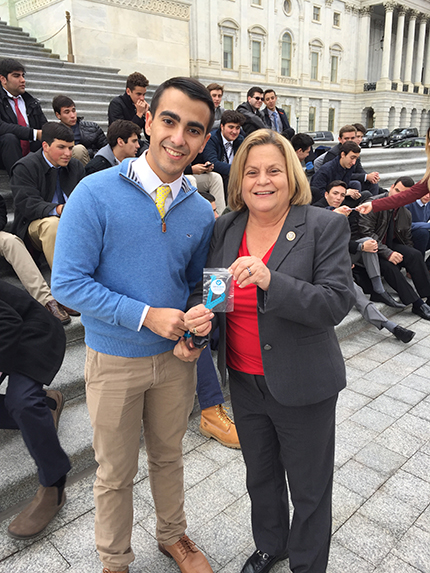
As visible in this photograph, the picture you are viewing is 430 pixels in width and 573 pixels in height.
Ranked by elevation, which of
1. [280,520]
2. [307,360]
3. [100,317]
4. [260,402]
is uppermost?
[100,317]

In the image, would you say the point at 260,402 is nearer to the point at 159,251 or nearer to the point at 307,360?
the point at 307,360

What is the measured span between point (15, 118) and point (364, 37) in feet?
158

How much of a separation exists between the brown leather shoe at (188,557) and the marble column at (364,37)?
50.9 metres

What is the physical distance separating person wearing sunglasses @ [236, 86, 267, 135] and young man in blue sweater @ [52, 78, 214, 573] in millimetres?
6108

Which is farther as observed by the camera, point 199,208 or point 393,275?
point 393,275

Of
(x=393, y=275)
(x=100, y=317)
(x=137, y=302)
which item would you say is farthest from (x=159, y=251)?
(x=393, y=275)

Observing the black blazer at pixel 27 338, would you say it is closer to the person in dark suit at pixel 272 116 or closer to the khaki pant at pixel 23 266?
the khaki pant at pixel 23 266

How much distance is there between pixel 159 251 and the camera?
1.87m

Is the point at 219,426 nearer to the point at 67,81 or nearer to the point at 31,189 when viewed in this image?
the point at 31,189

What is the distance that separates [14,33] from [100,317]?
52.8 ft

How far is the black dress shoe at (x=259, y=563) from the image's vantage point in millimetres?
2309

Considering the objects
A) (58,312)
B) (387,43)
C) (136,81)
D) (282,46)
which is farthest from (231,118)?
(387,43)

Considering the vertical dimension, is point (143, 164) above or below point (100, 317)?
above

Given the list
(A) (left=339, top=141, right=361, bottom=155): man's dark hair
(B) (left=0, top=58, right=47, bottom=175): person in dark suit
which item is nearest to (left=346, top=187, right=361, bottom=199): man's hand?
(A) (left=339, top=141, right=361, bottom=155): man's dark hair
